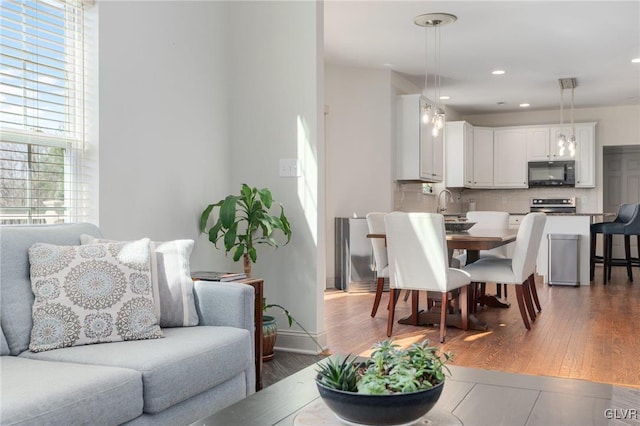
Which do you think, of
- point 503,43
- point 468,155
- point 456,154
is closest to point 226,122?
point 503,43

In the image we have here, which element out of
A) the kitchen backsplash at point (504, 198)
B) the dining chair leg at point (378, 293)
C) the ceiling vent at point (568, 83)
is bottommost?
the dining chair leg at point (378, 293)

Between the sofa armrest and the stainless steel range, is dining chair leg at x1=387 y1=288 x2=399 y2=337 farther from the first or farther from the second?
the stainless steel range

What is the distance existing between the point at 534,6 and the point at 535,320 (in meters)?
2.61

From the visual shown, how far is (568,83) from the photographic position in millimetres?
7699

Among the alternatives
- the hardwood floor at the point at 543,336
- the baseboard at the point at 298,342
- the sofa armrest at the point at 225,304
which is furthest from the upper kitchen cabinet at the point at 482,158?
the sofa armrest at the point at 225,304

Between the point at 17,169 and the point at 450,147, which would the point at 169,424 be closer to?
the point at 17,169

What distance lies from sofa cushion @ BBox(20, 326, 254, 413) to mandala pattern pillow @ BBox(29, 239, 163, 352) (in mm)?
55

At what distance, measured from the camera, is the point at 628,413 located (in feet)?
4.57

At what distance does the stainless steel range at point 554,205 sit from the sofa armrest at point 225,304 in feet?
25.7

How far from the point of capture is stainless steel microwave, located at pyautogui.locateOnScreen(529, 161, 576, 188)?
9203mm

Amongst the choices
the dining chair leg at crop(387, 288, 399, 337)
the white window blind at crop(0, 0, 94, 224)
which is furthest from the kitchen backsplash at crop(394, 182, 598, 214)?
the white window blind at crop(0, 0, 94, 224)

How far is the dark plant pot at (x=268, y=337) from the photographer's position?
→ 3.48 m

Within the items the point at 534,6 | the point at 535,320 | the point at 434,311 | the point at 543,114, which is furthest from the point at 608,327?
the point at 543,114

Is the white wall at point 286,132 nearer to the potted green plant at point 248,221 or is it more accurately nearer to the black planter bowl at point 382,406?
the potted green plant at point 248,221
